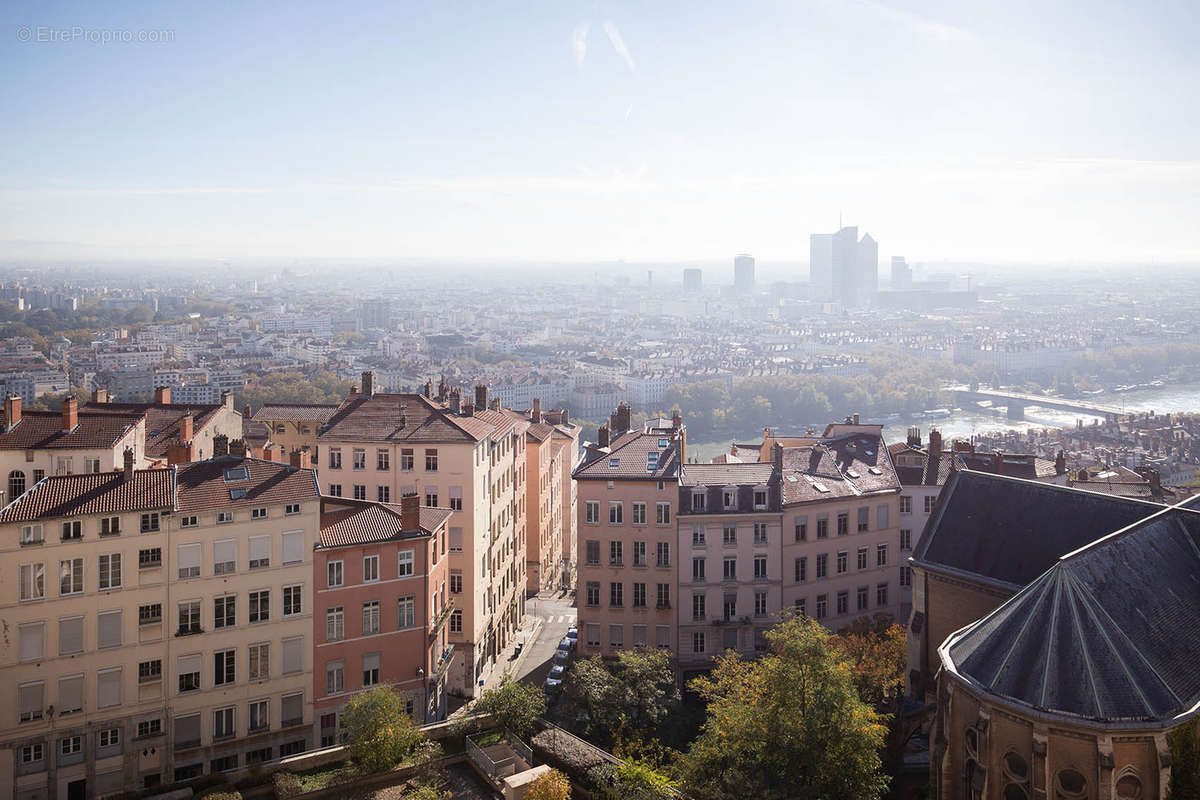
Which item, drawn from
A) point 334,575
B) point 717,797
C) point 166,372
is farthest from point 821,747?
point 166,372

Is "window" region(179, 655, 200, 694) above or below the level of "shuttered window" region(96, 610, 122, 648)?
below

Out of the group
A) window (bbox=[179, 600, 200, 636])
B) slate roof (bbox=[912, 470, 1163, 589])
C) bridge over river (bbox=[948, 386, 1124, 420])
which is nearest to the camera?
window (bbox=[179, 600, 200, 636])

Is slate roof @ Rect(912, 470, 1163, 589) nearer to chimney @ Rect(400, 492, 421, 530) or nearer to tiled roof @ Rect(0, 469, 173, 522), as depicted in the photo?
chimney @ Rect(400, 492, 421, 530)

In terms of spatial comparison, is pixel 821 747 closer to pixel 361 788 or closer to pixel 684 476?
pixel 361 788

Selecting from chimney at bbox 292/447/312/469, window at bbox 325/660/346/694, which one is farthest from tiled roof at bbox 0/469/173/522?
chimney at bbox 292/447/312/469

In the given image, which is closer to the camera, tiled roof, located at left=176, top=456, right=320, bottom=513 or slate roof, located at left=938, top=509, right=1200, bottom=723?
slate roof, located at left=938, top=509, right=1200, bottom=723
